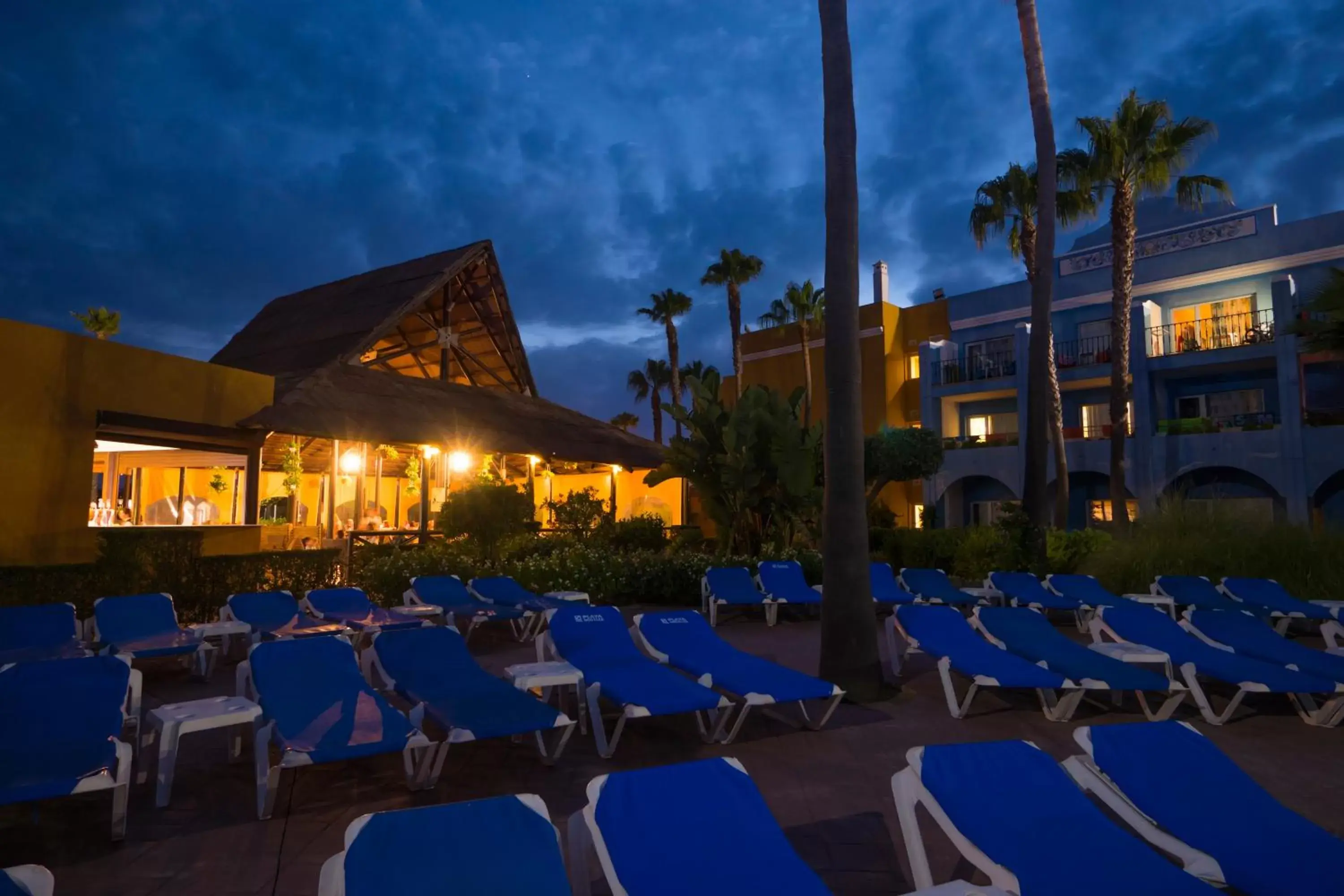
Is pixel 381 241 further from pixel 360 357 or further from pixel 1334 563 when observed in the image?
pixel 1334 563

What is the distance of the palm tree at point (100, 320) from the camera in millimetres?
21844

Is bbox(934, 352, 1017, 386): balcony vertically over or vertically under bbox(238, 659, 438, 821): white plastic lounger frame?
over

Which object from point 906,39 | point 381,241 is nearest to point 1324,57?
point 906,39

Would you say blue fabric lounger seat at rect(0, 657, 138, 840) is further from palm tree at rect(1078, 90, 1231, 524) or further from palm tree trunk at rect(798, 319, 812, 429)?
palm tree trunk at rect(798, 319, 812, 429)

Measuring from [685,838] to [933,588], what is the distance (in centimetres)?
879

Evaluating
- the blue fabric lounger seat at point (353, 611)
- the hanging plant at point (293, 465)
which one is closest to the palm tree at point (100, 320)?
the hanging plant at point (293, 465)

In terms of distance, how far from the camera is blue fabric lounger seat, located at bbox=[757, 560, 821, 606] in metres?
10.7

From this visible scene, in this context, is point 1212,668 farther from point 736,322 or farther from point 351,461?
point 736,322

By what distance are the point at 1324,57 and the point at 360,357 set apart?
48.5 m

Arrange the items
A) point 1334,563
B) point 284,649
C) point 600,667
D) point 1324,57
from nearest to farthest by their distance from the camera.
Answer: point 284,649 → point 600,667 → point 1334,563 → point 1324,57

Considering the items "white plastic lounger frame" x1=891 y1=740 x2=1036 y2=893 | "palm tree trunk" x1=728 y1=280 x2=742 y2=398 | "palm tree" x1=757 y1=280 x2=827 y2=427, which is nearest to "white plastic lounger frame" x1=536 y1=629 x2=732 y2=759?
"white plastic lounger frame" x1=891 y1=740 x2=1036 y2=893

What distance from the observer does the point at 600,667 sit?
20.5 ft

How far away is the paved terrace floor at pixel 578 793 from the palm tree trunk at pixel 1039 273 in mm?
6734

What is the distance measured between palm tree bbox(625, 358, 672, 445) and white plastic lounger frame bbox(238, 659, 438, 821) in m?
43.3
